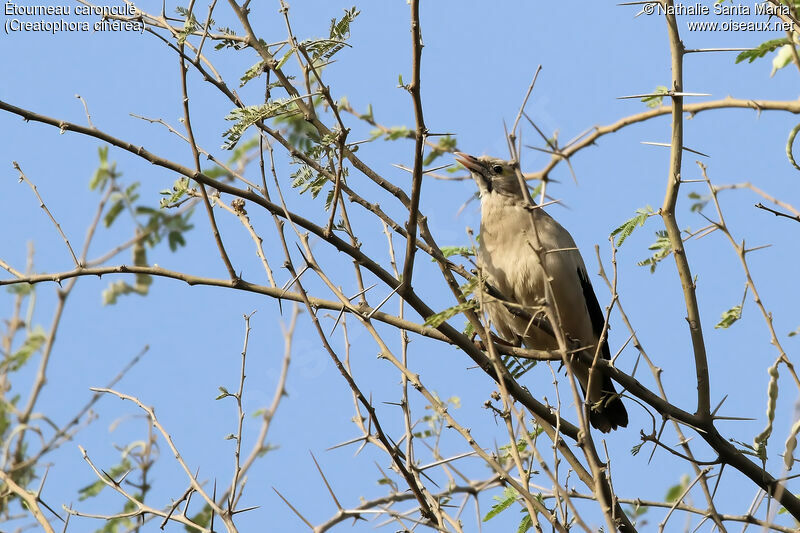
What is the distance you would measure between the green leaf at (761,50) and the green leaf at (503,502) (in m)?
2.36

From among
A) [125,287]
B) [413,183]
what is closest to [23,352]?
[125,287]

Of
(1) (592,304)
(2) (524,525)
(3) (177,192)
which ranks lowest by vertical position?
(2) (524,525)

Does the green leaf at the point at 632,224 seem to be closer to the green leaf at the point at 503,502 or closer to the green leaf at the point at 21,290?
the green leaf at the point at 503,502

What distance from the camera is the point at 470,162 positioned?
691cm

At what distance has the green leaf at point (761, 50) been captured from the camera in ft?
14.3

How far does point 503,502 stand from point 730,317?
1481 mm

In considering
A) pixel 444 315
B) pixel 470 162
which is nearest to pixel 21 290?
pixel 470 162

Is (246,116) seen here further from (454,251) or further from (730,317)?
(730,317)

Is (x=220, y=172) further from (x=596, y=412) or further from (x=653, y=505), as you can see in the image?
(x=653, y=505)

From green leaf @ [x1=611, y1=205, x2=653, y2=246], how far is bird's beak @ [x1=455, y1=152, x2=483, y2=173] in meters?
2.22

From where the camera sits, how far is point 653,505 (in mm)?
4180

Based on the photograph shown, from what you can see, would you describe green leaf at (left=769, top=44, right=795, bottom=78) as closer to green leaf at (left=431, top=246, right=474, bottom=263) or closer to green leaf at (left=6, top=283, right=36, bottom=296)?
green leaf at (left=431, top=246, right=474, bottom=263)

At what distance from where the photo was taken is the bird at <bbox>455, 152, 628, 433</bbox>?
19.3 ft

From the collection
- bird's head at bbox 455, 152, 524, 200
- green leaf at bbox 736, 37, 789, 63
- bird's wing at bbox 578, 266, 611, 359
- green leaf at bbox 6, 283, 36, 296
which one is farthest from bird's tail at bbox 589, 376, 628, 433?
green leaf at bbox 6, 283, 36, 296
